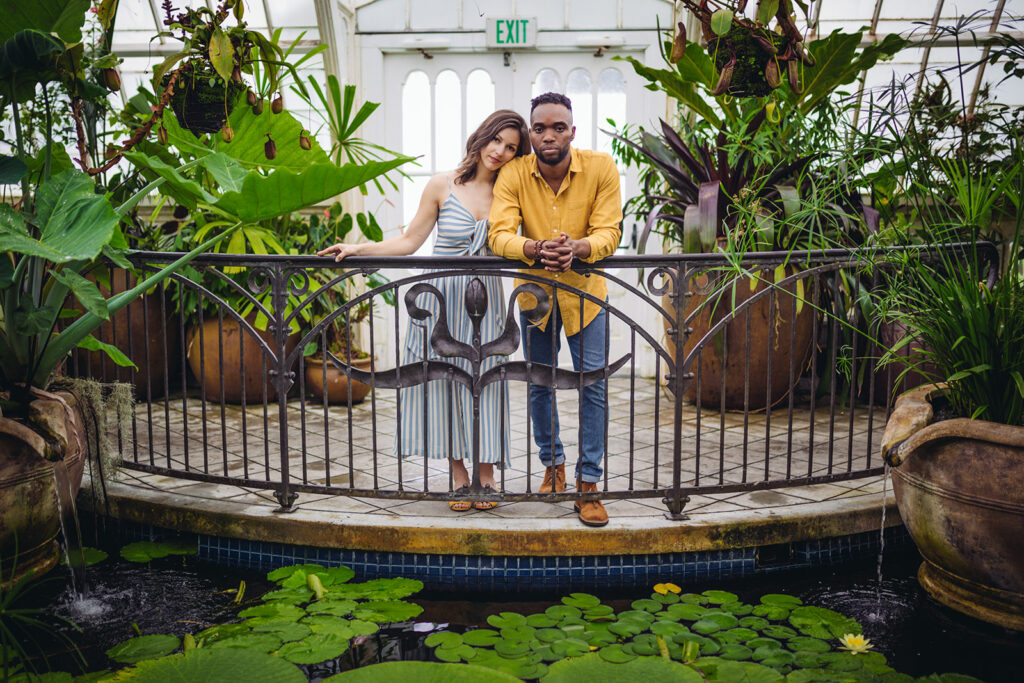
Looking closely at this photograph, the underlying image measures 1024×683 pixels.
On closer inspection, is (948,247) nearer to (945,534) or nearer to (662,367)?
→ (945,534)

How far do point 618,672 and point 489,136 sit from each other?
5.62ft

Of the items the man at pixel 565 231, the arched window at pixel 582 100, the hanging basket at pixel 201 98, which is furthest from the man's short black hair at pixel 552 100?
the arched window at pixel 582 100

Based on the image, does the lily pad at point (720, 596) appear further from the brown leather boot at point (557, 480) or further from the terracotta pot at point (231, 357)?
the terracotta pot at point (231, 357)

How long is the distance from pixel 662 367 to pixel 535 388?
2531 millimetres

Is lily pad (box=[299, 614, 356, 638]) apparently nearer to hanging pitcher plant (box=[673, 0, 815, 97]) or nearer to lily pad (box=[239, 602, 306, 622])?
lily pad (box=[239, 602, 306, 622])

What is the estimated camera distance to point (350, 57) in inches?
206

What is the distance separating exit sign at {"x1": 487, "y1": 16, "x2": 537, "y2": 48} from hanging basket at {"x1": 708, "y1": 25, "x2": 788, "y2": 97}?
2.36 meters

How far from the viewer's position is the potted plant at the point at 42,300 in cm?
204

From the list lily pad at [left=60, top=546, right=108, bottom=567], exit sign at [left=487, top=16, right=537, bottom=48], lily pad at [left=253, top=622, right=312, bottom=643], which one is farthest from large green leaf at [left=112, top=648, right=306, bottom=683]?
exit sign at [left=487, top=16, right=537, bottom=48]

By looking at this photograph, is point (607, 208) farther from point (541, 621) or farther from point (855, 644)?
point (855, 644)

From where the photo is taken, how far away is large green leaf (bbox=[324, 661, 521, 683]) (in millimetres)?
1421

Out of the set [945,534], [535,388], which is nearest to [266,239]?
[535,388]

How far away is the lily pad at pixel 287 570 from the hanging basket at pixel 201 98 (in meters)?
1.68

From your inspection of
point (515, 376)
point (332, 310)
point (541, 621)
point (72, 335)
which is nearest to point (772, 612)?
point (541, 621)
